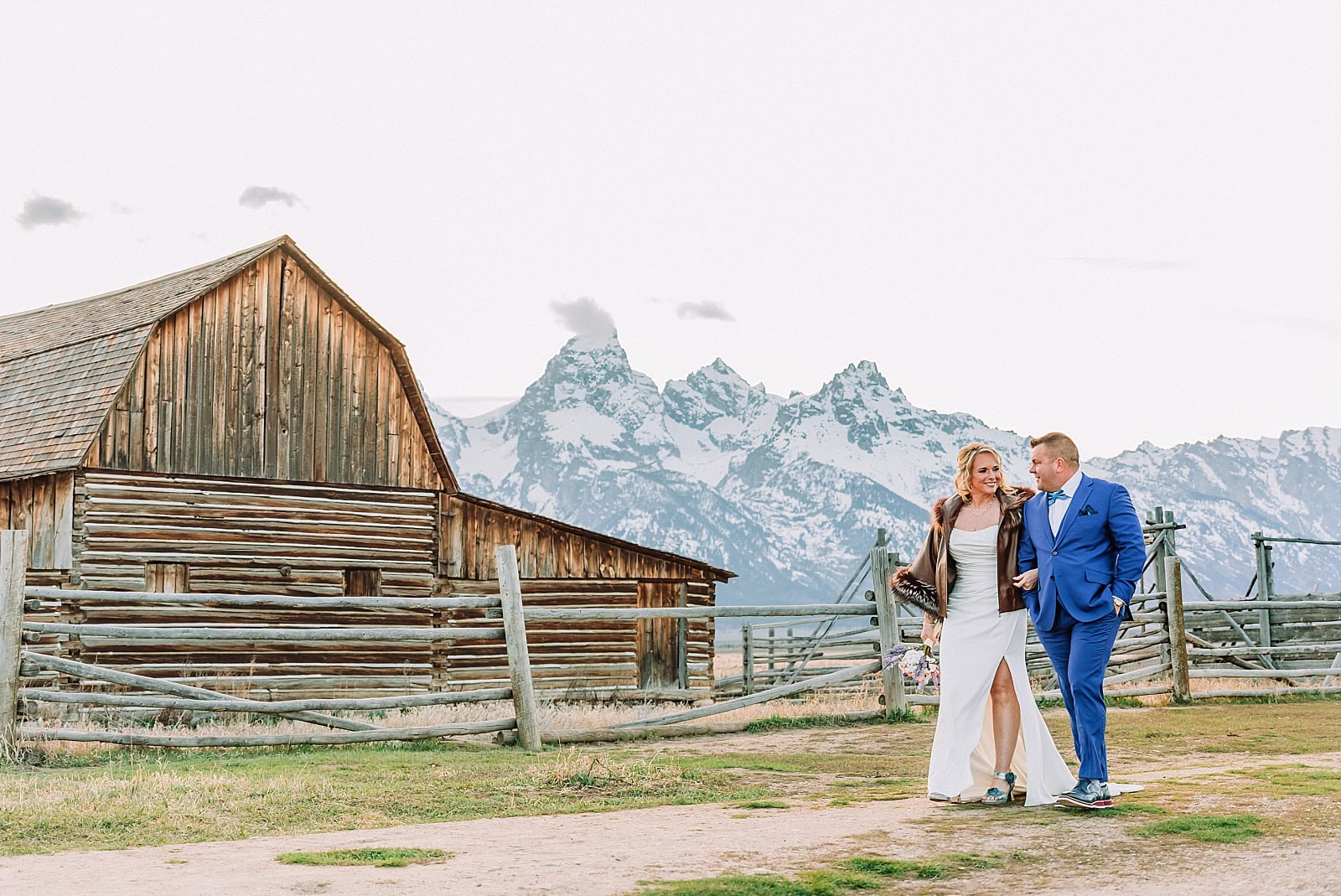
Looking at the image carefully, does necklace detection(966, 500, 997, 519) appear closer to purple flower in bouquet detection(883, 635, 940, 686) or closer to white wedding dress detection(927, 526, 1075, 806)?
white wedding dress detection(927, 526, 1075, 806)

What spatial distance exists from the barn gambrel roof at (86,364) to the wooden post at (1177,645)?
11532 mm

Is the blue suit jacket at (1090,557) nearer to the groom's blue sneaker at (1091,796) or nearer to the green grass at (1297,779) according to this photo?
the groom's blue sneaker at (1091,796)

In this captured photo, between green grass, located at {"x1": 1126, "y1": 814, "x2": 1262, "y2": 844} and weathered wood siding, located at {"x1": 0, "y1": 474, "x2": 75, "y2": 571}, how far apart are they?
52.0 feet

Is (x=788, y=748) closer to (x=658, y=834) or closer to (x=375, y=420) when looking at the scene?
(x=658, y=834)

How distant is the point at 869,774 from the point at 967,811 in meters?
2.36

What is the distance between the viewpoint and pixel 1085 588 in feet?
22.2

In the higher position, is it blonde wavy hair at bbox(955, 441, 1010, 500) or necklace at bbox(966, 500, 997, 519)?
blonde wavy hair at bbox(955, 441, 1010, 500)

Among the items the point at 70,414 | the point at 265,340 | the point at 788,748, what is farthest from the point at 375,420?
the point at 788,748

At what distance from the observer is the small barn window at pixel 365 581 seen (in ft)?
69.2

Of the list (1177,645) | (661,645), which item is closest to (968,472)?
(1177,645)

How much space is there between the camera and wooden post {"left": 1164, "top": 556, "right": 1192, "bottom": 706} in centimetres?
1464

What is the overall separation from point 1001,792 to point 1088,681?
76 cm

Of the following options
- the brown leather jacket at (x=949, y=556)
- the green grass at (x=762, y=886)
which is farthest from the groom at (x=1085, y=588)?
the green grass at (x=762, y=886)

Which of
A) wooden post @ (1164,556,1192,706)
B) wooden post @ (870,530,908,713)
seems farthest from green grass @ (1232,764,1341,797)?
wooden post @ (1164,556,1192,706)
